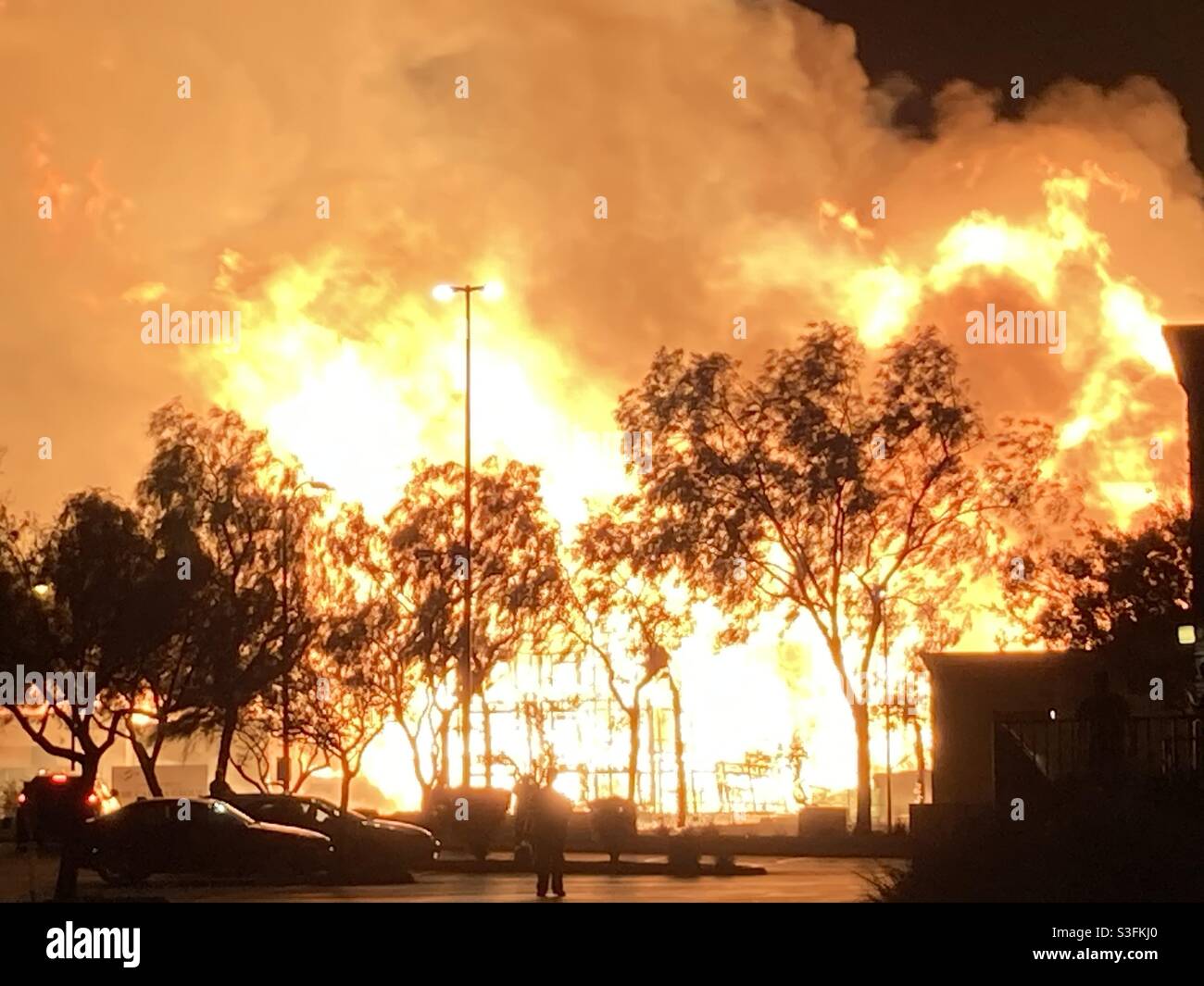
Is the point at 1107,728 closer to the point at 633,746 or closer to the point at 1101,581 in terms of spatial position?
the point at 1101,581

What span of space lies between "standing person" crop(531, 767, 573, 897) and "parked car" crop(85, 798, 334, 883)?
7381mm

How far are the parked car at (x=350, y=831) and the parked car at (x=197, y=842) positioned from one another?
100 centimetres

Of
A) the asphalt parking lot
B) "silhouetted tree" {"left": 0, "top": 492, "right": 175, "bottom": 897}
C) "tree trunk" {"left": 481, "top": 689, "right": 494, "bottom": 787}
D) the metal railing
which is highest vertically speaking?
"silhouetted tree" {"left": 0, "top": 492, "right": 175, "bottom": 897}

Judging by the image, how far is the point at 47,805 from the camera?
4844 cm

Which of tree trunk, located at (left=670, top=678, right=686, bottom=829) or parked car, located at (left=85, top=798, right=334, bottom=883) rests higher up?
tree trunk, located at (left=670, top=678, right=686, bottom=829)

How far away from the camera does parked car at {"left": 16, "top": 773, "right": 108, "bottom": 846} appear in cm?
4462

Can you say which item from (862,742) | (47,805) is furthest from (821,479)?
(47,805)

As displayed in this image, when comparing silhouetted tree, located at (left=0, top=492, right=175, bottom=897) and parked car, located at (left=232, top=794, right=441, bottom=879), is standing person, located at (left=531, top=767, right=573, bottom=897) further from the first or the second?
silhouetted tree, located at (left=0, top=492, right=175, bottom=897)

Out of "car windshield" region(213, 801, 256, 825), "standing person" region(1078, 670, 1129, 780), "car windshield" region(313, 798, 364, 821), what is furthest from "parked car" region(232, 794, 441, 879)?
"standing person" region(1078, 670, 1129, 780)
